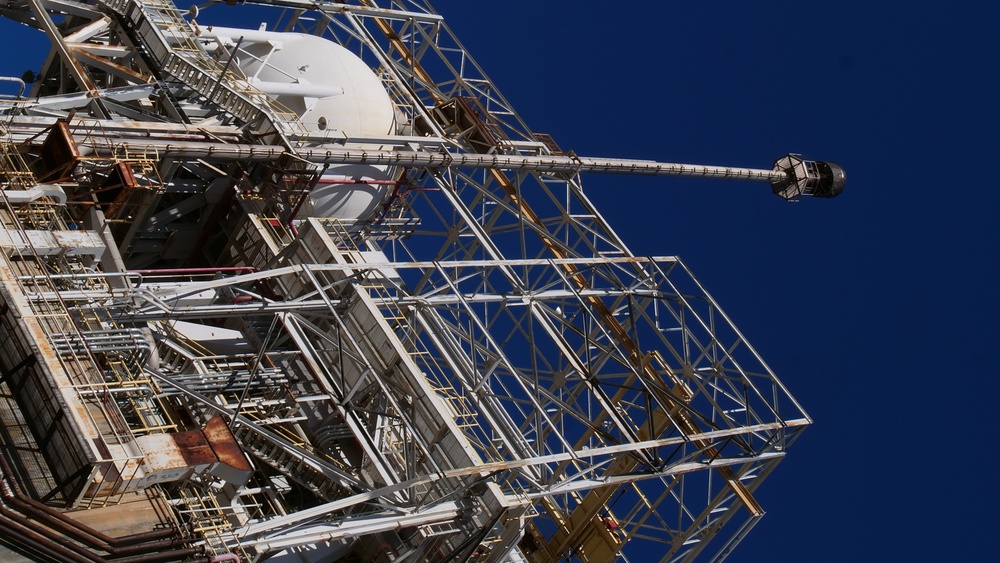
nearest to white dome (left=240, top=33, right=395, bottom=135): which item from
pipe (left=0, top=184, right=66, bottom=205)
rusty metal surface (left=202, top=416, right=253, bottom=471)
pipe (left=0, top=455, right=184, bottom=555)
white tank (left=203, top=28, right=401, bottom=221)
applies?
white tank (left=203, top=28, right=401, bottom=221)

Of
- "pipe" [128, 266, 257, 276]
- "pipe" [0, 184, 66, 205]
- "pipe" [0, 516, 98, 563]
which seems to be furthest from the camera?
"pipe" [128, 266, 257, 276]

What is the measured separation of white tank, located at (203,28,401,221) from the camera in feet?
141

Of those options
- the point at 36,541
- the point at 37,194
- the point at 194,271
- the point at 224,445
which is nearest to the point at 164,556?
the point at 36,541

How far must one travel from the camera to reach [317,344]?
4009 centimetres

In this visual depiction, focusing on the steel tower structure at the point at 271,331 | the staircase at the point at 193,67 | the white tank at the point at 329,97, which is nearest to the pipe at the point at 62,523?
the steel tower structure at the point at 271,331

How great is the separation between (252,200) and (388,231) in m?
8.23

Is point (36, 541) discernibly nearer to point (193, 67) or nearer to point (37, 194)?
point (37, 194)

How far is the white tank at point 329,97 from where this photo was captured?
141ft

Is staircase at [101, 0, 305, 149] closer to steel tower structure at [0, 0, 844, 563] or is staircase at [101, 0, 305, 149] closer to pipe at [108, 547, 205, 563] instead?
steel tower structure at [0, 0, 844, 563]

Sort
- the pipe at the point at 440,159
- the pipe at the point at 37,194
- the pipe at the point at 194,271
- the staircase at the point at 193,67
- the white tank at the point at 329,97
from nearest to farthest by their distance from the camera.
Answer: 1. the pipe at the point at 37,194
2. the pipe at the point at 194,271
3. the pipe at the point at 440,159
4. the staircase at the point at 193,67
5. the white tank at the point at 329,97

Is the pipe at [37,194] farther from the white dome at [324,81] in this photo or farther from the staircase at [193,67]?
the white dome at [324,81]

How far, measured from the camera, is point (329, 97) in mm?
43625

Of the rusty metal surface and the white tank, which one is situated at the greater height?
the white tank

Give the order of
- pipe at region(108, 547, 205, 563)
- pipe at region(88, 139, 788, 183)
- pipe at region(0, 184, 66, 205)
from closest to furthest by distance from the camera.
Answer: pipe at region(108, 547, 205, 563), pipe at region(0, 184, 66, 205), pipe at region(88, 139, 788, 183)
